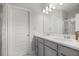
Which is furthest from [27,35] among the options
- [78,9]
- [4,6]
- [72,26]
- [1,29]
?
[78,9]

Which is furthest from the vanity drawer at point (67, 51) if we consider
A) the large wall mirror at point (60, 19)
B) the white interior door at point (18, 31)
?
the white interior door at point (18, 31)

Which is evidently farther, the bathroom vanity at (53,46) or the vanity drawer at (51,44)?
the vanity drawer at (51,44)

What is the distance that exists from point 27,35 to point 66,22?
0.63 metres

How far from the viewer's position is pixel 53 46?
1355mm

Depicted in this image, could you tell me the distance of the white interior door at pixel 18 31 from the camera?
1.38 metres

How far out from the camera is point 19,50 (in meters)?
1.42

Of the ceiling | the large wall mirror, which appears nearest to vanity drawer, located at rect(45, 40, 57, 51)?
the large wall mirror

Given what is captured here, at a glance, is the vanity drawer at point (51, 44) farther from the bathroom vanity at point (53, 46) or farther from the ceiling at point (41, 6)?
the ceiling at point (41, 6)

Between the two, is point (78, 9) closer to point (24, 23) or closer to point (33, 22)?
point (33, 22)

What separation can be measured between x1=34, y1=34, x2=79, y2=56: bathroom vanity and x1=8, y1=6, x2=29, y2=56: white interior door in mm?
185

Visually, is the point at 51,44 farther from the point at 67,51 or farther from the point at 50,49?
the point at 67,51

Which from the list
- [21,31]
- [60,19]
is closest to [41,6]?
[60,19]

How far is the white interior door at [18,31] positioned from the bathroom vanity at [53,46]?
0.61 feet

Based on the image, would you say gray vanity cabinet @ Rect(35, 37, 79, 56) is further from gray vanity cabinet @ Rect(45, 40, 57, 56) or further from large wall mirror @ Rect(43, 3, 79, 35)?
large wall mirror @ Rect(43, 3, 79, 35)
